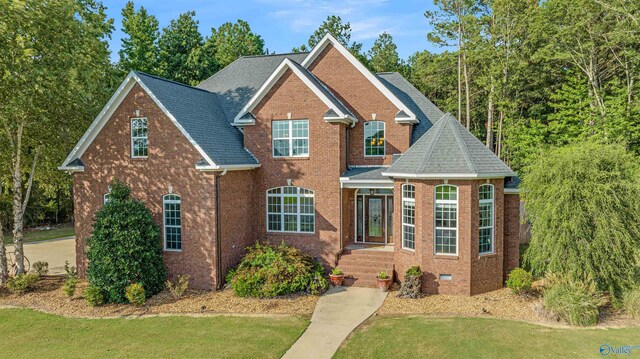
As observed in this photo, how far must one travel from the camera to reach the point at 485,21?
31359 mm

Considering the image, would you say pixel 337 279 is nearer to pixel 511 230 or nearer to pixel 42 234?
pixel 511 230

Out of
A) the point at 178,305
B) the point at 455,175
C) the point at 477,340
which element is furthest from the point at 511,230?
the point at 178,305

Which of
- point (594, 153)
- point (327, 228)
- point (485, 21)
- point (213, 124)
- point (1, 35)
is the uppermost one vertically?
point (485, 21)

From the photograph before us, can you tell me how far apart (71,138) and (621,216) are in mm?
22126

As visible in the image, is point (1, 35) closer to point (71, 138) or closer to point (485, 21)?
point (71, 138)

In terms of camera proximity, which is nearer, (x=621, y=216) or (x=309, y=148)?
(x=621, y=216)

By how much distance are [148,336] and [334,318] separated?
5.53 meters

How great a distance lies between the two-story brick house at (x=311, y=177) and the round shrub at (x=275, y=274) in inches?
39.5

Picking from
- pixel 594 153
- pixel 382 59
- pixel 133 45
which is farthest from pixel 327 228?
pixel 382 59

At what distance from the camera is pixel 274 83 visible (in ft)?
60.2

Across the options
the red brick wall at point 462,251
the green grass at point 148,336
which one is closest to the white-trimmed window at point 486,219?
the red brick wall at point 462,251

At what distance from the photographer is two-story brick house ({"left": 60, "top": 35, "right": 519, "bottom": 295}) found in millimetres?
15297

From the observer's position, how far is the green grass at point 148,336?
10906mm

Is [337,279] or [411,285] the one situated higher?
[411,285]
